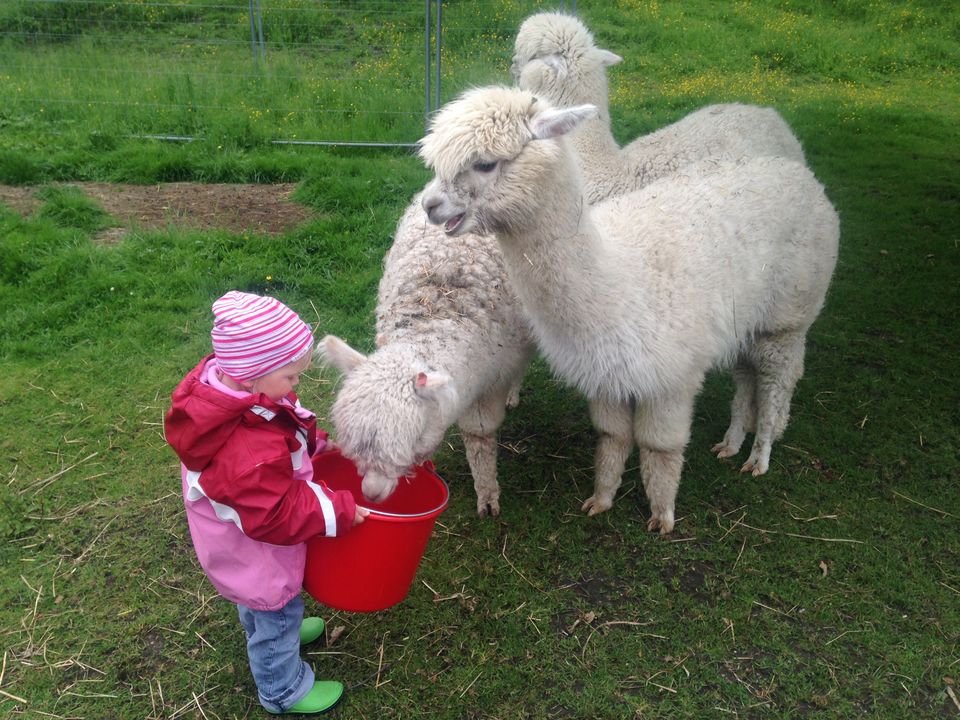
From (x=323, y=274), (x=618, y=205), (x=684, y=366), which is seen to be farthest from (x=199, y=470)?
(x=323, y=274)

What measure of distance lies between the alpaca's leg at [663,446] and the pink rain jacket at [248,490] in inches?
59.7

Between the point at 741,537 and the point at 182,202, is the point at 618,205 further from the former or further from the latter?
the point at 182,202

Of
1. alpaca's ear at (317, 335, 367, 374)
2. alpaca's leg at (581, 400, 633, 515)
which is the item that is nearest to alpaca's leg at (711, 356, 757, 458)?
alpaca's leg at (581, 400, 633, 515)

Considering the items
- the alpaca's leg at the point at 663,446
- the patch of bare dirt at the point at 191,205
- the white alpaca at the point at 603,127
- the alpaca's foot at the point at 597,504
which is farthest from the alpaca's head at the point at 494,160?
the patch of bare dirt at the point at 191,205

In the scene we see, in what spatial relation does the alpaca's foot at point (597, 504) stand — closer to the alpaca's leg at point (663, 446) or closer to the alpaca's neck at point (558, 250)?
the alpaca's leg at point (663, 446)

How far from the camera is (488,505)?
12.3ft

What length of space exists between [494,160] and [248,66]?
7040mm

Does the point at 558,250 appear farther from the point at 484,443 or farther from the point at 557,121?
the point at 484,443

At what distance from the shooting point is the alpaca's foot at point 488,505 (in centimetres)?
373

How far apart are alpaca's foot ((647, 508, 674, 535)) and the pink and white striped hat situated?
2.08 m

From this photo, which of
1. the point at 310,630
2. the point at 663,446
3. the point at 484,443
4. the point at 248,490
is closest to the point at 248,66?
the point at 484,443

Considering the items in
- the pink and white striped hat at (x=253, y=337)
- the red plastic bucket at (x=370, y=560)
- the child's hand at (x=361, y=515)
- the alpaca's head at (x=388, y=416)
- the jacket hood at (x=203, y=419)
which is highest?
the pink and white striped hat at (x=253, y=337)

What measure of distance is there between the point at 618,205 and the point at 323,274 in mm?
2692

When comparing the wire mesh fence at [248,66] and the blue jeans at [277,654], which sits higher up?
the wire mesh fence at [248,66]
